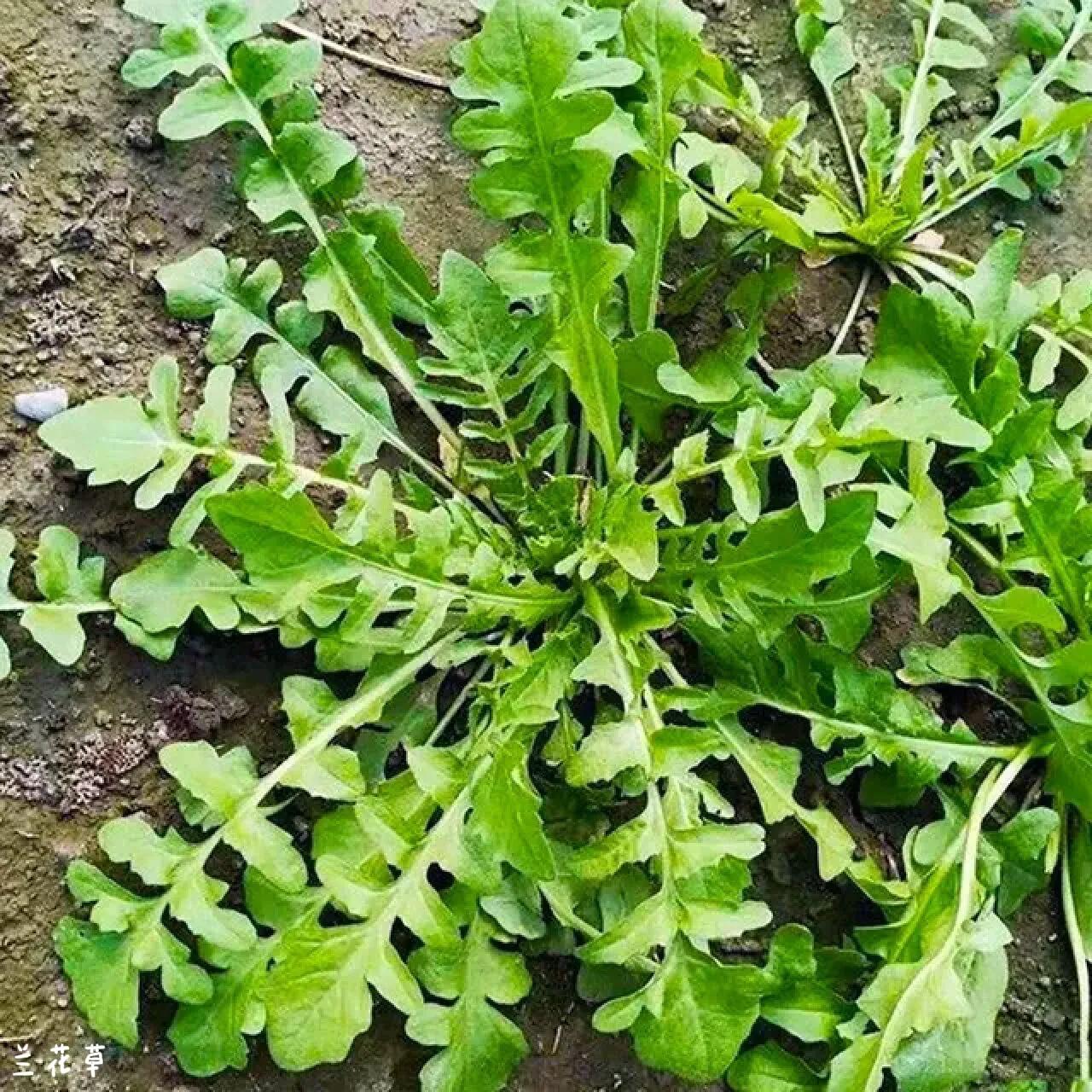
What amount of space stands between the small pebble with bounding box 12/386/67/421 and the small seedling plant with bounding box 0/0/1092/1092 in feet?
0.23

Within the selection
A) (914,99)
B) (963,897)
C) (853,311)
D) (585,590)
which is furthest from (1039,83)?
(963,897)

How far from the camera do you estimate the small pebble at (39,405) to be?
1487 mm

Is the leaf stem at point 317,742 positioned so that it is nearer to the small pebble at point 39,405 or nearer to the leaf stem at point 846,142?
the small pebble at point 39,405

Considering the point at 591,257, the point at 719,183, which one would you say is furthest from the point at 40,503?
the point at 719,183

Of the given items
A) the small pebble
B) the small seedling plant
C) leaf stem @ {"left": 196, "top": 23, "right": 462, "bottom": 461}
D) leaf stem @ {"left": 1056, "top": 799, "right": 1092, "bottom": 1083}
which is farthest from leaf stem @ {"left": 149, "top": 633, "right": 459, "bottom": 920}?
leaf stem @ {"left": 1056, "top": 799, "right": 1092, "bottom": 1083}

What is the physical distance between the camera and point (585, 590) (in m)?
1.51

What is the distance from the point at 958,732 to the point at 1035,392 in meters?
0.39

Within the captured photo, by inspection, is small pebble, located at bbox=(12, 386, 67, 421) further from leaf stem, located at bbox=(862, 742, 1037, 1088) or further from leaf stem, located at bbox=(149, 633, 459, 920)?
leaf stem, located at bbox=(862, 742, 1037, 1088)

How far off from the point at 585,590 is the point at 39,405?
0.56m

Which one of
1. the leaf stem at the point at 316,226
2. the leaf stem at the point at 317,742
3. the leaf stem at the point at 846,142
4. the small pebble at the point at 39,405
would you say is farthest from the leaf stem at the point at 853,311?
the small pebble at the point at 39,405

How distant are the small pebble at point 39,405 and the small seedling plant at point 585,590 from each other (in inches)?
2.7

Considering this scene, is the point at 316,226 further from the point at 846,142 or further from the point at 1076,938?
the point at 1076,938

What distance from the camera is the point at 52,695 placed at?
147cm

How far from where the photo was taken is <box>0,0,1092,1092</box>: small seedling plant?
4.48 feet
